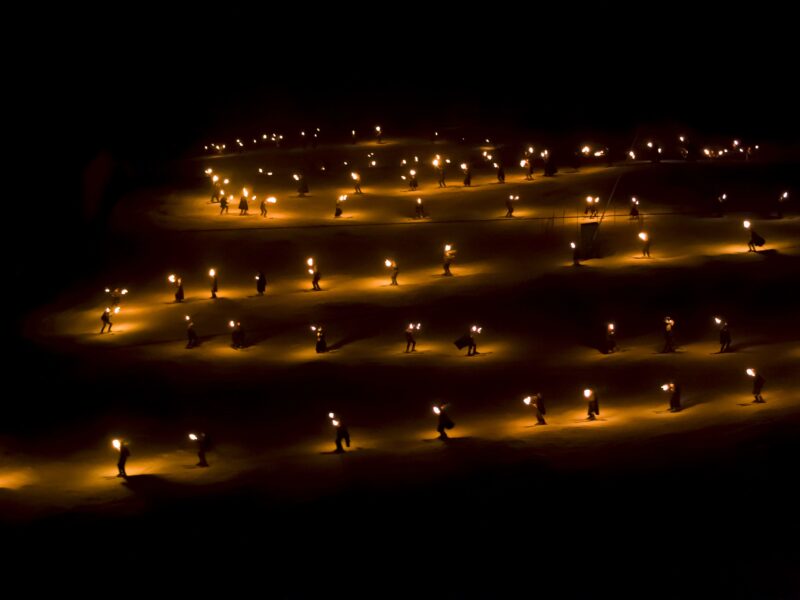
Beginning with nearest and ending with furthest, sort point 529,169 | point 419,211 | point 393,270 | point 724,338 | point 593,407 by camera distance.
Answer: point 593,407 < point 724,338 < point 393,270 < point 419,211 < point 529,169

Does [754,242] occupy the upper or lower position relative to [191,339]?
upper

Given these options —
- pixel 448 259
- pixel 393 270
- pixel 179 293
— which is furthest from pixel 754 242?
pixel 179 293

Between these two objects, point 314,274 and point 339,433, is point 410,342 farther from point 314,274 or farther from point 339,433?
point 339,433

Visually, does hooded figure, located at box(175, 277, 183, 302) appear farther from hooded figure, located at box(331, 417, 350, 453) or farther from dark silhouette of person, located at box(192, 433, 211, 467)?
hooded figure, located at box(331, 417, 350, 453)

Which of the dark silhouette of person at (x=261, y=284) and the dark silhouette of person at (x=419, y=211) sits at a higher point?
the dark silhouette of person at (x=419, y=211)

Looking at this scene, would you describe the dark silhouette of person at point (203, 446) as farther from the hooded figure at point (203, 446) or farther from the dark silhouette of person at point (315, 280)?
the dark silhouette of person at point (315, 280)

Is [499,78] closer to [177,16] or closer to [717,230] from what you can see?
[177,16]

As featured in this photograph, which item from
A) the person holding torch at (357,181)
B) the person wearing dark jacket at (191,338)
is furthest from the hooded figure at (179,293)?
the person holding torch at (357,181)

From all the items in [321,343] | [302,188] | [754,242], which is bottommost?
[321,343]

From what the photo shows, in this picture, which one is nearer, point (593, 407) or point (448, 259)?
point (593, 407)
